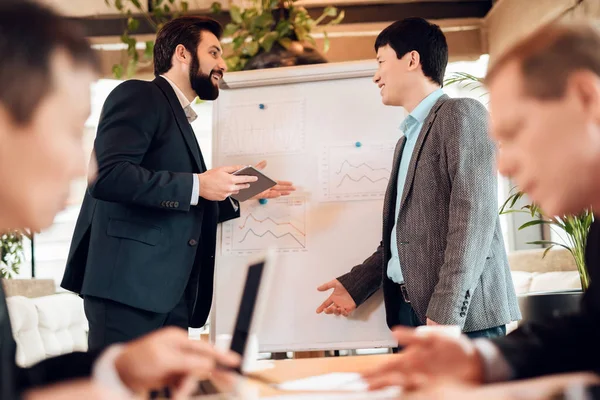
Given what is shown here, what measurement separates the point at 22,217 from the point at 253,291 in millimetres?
332

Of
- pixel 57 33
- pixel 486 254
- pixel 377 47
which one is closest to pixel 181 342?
pixel 57 33

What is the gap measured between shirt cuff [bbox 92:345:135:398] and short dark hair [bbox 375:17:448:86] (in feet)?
6.15

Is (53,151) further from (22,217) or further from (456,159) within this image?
(456,159)

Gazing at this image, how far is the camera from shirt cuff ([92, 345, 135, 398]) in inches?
27.4

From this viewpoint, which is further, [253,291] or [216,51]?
[216,51]

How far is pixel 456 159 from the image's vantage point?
198 centimetres

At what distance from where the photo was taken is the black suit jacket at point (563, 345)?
0.80 meters

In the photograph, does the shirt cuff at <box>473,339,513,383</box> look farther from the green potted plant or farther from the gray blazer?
the green potted plant

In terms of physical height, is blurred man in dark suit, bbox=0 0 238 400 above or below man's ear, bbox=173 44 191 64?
below

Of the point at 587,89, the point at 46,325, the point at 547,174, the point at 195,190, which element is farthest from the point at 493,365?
the point at 46,325

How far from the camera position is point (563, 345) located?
0.83m

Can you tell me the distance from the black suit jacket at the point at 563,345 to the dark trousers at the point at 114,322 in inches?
58.5

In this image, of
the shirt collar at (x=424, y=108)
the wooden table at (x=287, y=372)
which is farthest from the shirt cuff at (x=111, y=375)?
the shirt collar at (x=424, y=108)

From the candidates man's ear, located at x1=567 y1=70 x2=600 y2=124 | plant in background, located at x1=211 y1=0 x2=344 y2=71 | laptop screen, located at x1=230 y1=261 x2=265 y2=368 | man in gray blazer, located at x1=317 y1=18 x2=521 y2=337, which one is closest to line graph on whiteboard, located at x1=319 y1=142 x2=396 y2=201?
man in gray blazer, located at x1=317 y1=18 x2=521 y2=337
